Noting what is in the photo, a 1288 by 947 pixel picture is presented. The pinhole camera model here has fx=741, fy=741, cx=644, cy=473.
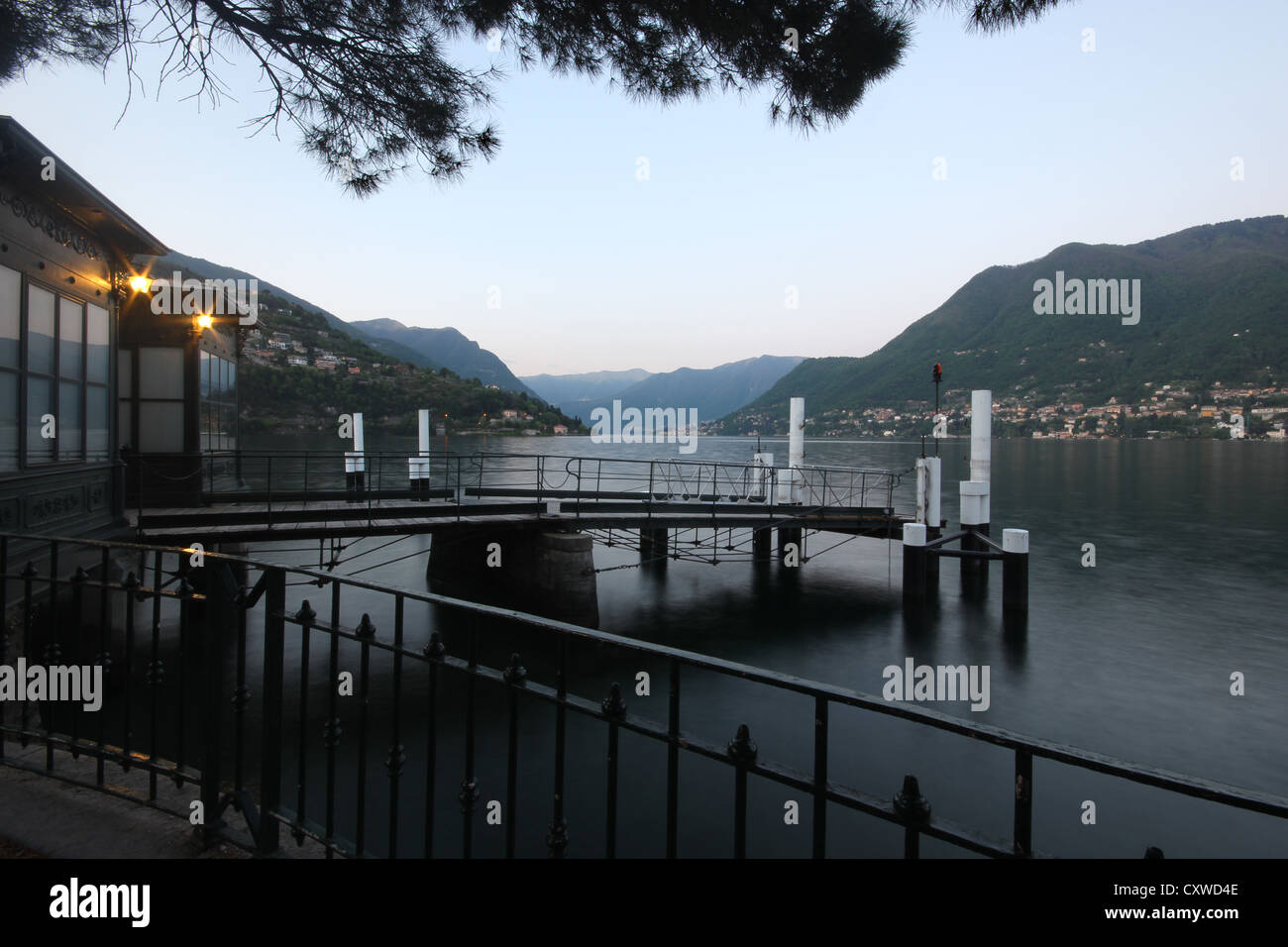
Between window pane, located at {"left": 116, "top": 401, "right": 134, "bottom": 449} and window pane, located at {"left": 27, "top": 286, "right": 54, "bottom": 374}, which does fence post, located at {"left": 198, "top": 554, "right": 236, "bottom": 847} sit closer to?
window pane, located at {"left": 27, "top": 286, "right": 54, "bottom": 374}

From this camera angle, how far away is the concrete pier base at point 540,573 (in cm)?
1853

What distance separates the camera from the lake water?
11312 mm

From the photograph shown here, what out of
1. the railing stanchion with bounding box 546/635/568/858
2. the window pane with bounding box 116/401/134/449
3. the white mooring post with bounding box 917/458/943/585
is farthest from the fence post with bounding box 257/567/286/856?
the white mooring post with bounding box 917/458/943/585

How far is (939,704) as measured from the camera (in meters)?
17.0

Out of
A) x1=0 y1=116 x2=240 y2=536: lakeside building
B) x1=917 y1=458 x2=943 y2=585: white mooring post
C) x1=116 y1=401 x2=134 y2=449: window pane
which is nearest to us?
x1=0 y1=116 x2=240 y2=536: lakeside building

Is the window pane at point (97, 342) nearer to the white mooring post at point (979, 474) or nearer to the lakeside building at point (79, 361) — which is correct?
the lakeside building at point (79, 361)

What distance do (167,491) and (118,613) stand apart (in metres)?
2.71

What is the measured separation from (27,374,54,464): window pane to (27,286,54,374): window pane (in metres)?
0.19

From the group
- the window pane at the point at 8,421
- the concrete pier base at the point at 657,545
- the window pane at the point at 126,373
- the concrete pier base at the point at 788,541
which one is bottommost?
the concrete pier base at the point at 788,541

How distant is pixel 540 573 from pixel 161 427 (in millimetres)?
8892

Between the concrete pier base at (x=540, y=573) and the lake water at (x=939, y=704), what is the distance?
1.22 meters

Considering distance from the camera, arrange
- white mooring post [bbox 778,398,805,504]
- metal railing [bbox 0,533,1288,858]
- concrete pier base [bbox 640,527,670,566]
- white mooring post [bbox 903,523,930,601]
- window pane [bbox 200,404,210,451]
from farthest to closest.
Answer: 1. white mooring post [bbox 778,398,805,504]
2. concrete pier base [bbox 640,527,670,566]
3. white mooring post [bbox 903,523,930,601]
4. window pane [bbox 200,404,210,451]
5. metal railing [bbox 0,533,1288,858]

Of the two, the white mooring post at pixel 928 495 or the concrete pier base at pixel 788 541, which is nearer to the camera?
the white mooring post at pixel 928 495

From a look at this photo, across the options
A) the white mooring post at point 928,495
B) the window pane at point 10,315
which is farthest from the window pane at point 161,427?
the white mooring post at point 928,495
